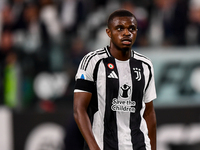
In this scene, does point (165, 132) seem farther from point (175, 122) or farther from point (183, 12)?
point (183, 12)

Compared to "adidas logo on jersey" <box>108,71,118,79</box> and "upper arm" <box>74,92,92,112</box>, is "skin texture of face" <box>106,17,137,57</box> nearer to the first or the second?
"adidas logo on jersey" <box>108,71,118,79</box>

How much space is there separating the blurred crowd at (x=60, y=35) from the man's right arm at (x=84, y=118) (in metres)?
4.05

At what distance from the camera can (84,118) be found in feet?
11.8

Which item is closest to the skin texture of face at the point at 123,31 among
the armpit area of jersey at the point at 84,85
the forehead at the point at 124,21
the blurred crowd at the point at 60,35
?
the forehead at the point at 124,21

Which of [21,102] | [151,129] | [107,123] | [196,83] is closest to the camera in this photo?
[107,123]

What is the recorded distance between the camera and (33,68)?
770 cm

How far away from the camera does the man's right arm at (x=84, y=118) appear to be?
3.52 metres

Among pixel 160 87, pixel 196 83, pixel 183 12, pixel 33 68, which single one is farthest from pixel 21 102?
pixel 183 12

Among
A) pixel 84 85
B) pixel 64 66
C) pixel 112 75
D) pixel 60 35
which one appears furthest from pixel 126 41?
pixel 60 35

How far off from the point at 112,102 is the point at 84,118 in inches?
11.7

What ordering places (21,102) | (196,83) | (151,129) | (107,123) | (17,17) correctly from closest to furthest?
(107,123) < (151,129) < (21,102) < (196,83) < (17,17)

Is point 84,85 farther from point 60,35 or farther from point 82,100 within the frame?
point 60,35

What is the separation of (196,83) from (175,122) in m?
0.83

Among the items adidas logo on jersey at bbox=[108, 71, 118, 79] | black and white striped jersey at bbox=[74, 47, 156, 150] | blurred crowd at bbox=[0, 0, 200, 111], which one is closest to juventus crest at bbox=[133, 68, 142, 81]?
black and white striped jersey at bbox=[74, 47, 156, 150]
